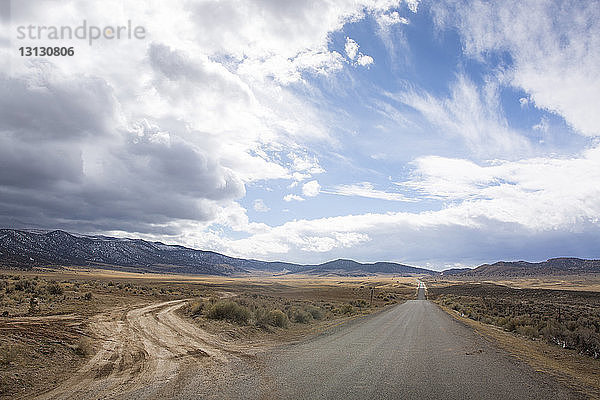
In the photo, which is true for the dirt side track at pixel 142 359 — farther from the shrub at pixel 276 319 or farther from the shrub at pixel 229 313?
the shrub at pixel 276 319

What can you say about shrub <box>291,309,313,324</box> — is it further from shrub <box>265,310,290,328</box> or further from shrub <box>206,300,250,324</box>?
shrub <box>206,300,250,324</box>

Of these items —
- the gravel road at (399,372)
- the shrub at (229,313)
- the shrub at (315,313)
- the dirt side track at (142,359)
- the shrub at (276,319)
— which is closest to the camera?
the gravel road at (399,372)

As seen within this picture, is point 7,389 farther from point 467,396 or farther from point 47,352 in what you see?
point 467,396

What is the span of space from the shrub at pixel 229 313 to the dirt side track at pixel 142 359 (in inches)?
87.0

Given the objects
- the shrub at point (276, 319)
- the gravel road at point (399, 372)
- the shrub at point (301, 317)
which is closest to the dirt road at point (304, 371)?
the gravel road at point (399, 372)

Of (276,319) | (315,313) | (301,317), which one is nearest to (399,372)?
(276,319)

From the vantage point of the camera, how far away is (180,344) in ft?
50.5

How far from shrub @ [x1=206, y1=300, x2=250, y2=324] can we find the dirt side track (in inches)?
87.0

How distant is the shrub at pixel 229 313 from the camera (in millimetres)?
22953

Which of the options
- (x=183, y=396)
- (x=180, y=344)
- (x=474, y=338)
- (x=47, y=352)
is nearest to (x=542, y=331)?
(x=474, y=338)

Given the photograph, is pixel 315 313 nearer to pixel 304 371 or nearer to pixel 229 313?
pixel 229 313

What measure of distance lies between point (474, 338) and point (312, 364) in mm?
10935

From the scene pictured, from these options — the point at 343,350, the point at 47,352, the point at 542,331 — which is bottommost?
the point at 542,331

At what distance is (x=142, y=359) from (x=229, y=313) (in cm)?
1111
